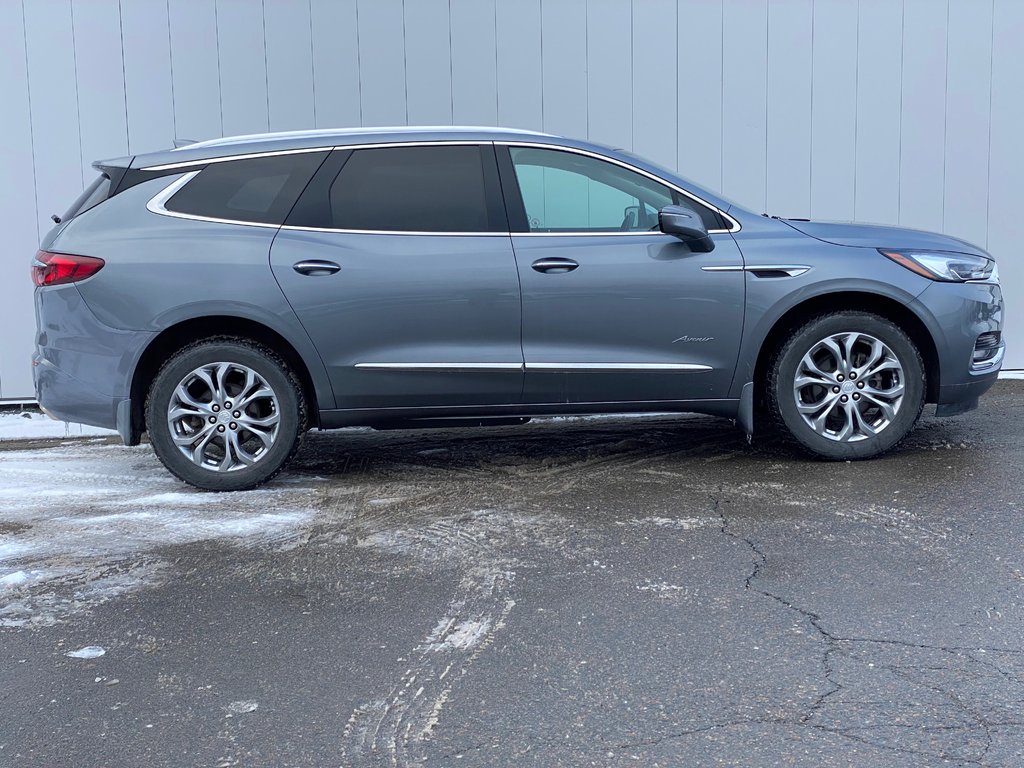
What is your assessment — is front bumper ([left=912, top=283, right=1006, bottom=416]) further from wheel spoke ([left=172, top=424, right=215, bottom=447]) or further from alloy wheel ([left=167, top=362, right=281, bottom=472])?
wheel spoke ([left=172, top=424, right=215, bottom=447])

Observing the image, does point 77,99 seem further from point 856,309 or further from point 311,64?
point 856,309

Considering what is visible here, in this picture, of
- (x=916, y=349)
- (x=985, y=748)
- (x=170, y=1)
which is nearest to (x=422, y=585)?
(x=985, y=748)

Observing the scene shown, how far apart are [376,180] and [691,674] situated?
3297 mm

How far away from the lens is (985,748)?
2.82 m

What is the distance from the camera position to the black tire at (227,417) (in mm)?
5512

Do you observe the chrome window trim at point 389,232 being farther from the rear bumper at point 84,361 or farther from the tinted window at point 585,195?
the rear bumper at point 84,361

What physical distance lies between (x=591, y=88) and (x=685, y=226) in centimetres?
312

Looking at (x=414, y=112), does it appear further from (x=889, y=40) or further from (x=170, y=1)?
(x=889, y=40)

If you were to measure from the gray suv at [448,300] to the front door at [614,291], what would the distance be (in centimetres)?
1

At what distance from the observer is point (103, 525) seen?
5172 mm

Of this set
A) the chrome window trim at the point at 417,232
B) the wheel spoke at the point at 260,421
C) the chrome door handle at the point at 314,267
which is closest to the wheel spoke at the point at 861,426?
the chrome window trim at the point at 417,232

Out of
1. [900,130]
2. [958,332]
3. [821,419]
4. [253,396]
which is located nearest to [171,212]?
[253,396]

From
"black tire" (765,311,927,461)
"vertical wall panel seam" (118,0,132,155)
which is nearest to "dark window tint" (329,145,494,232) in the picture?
"black tire" (765,311,927,461)

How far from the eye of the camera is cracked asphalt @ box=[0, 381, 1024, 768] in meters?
2.97
